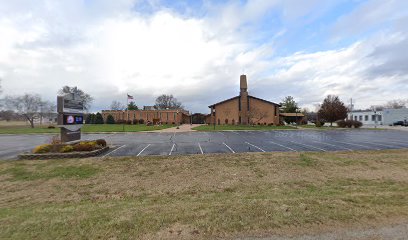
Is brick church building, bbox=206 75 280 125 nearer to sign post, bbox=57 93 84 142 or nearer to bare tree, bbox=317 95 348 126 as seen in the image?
bare tree, bbox=317 95 348 126

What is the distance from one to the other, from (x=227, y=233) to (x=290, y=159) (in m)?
7.72

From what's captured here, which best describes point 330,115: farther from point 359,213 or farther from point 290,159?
point 359,213

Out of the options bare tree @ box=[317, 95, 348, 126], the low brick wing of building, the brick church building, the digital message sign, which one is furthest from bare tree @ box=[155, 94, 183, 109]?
the digital message sign

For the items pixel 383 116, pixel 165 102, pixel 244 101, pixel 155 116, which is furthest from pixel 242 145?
pixel 165 102

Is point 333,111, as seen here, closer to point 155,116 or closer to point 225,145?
point 225,145

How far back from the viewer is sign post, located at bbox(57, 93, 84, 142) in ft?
46.5

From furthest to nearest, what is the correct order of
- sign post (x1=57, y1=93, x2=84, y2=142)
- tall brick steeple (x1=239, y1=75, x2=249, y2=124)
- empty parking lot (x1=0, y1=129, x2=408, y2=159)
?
tall brick steeple (x1=239, y1=75, x2=249, y2=124) → sign post (x1=57, y1=93, x2=84, y2=142) → empty parking lot (x1=0, y1=129, x2=408, y2=159)

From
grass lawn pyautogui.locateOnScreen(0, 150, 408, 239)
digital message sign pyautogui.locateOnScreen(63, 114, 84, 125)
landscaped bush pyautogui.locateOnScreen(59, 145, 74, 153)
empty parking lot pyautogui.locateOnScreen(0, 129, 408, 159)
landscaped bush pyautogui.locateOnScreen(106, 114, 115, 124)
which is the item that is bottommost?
grass lawn pyautogui.locateOnScreen(0, 150, 408, 239)

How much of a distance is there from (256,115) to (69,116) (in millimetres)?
42357

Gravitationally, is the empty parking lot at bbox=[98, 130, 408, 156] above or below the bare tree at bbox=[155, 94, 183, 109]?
below

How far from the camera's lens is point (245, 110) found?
53.1 m

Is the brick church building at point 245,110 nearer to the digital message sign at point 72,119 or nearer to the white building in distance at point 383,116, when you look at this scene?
the white building in distance at point 383,116

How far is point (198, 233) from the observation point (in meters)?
3.66

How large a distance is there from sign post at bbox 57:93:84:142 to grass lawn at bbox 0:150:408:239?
11.9 ft
